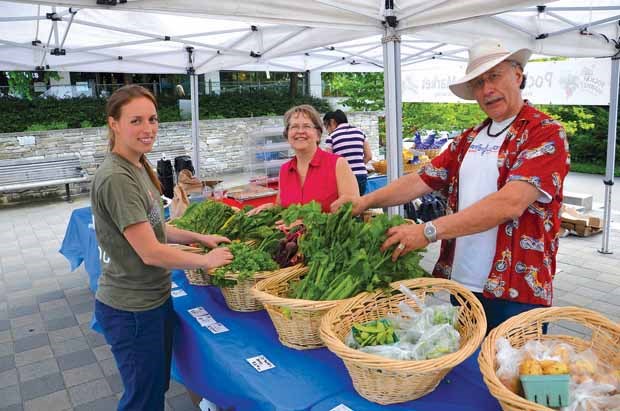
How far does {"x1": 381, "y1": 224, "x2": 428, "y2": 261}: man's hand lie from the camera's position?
1.72 metres

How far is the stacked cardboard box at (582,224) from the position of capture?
6.83m

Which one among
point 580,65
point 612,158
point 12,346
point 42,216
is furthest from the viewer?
point 42,216

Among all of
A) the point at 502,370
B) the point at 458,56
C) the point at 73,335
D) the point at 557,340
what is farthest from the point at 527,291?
the point at 458,56

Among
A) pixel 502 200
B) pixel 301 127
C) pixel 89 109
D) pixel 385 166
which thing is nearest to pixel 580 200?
pixel 385 166

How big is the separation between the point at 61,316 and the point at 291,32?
12.2ft

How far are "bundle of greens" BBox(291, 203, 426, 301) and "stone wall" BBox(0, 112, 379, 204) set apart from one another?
7043mm

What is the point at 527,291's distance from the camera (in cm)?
183

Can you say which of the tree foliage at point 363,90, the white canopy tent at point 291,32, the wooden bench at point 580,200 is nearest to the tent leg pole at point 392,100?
the white canopy tent at point 291,32

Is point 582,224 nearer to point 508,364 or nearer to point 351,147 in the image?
point 351,147

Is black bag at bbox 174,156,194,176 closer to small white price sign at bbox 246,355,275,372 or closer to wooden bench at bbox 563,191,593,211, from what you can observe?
small white price sign at bbox 246,355,275,372

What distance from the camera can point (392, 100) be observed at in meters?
3.53

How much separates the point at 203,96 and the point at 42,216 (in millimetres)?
6992

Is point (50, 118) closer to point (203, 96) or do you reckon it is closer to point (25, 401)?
point (203, 96)

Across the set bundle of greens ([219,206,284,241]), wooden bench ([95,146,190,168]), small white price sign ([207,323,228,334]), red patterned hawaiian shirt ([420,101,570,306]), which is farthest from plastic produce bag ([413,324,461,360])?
wooden bench ([95,146,190,168])
